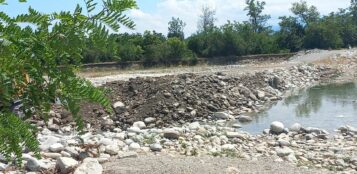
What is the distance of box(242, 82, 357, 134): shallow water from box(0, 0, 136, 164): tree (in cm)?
1260

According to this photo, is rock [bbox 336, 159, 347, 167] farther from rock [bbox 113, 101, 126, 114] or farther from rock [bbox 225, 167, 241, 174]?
rock [bbox 113, 101, 126, 114]


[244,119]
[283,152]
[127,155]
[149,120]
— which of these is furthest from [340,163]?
[244,119]

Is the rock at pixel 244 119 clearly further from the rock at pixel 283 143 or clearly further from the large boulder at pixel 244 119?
the rock at pixel 283 143

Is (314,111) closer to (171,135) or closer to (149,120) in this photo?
(149,120)

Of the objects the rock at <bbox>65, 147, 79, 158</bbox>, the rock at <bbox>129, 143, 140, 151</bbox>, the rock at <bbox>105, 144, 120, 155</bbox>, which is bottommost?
the rock at <bbox>129, 143, 140, 151</bbox>

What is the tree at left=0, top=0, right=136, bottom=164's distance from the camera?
157cm

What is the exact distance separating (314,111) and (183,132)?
829 cm

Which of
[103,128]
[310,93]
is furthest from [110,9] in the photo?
[310,93]

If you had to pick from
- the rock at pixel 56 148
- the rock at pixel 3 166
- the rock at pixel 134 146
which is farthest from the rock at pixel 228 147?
the rock at pixel 3 166

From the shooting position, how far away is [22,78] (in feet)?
5.44

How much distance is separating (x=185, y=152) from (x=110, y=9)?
27.0 ft

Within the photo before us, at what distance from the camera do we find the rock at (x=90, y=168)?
23.2 feet

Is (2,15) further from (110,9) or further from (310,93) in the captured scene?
(310,93)

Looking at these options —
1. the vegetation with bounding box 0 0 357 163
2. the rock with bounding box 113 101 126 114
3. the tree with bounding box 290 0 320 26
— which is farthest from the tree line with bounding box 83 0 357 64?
the vegetation with bounding box 0 0 357 163
